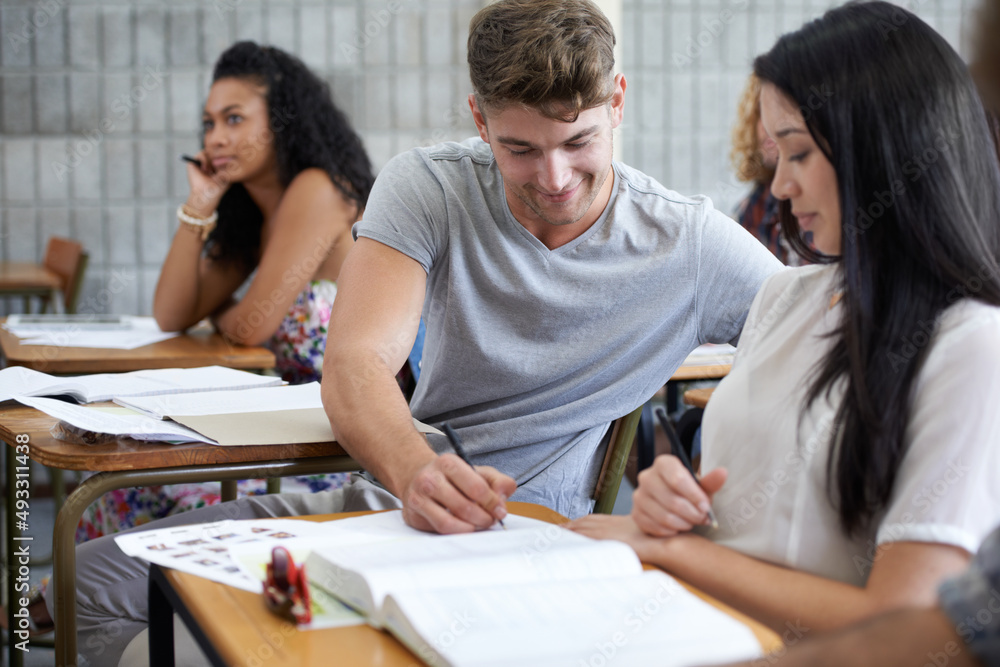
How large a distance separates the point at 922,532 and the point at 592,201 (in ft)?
2.71

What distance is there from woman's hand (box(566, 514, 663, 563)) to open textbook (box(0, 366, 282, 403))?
819 millimetres

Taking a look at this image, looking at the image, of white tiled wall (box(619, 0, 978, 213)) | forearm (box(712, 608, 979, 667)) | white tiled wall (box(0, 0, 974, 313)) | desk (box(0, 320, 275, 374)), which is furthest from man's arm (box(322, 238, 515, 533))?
white tiled wall (box(619, 0, 978, 213))

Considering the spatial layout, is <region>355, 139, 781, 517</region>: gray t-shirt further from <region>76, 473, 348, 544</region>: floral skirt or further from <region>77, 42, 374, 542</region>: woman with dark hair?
<region>77, 42, 374, 542</region>: woman with dark hair

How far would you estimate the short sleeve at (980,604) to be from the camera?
47cm

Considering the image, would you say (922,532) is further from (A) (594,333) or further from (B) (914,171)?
(A) (594,333)

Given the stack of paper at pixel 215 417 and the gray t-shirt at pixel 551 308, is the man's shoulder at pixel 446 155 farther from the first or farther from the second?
the stack of paper at pixel 215 417

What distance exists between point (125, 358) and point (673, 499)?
1.52 m

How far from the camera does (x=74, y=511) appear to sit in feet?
3.82

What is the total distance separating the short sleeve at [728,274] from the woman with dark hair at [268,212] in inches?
44.9

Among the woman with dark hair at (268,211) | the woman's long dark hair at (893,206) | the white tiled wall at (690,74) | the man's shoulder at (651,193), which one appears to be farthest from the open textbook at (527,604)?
the white tiled wall at (690,74)

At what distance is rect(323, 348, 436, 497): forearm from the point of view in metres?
1.17

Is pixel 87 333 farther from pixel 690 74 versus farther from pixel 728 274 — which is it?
pixel 690 74

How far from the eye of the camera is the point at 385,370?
1360 mm

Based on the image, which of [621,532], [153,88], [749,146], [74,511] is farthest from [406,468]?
[153,88]
